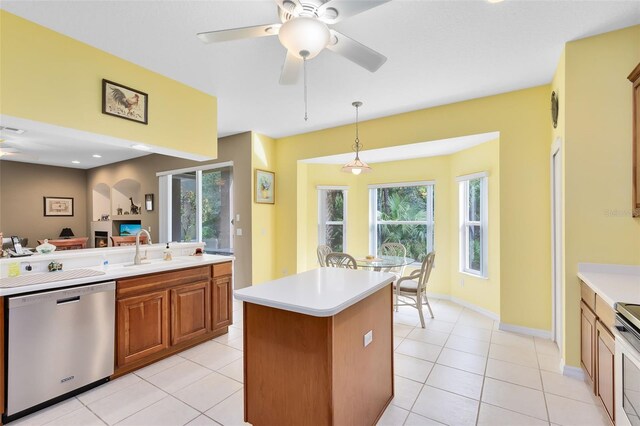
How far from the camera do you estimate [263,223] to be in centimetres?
496

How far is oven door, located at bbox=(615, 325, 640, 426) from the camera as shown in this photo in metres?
1.38

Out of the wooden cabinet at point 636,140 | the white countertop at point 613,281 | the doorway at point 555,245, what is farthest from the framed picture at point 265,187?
the wooden cabinet at point 636,140

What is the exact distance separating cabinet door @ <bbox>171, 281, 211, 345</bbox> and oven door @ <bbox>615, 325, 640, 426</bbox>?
3230mm

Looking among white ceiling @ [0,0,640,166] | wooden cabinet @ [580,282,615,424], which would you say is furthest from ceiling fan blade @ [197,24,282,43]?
wooden cabinet @ [580,282,615,424]

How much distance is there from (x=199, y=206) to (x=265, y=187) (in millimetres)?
1633

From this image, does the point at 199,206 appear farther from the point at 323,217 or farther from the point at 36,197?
the point at 36,197

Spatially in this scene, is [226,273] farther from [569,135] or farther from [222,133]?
[569,135]

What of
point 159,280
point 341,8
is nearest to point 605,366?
point 341,8

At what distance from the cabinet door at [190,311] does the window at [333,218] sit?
8.83 feet

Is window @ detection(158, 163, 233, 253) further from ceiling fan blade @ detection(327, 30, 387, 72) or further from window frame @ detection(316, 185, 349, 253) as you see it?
ceiling fan blade @ detection(327, 30, 387, 72)

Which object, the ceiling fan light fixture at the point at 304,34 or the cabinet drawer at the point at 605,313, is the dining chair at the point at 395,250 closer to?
the cabinet drawer at the point at 605,313

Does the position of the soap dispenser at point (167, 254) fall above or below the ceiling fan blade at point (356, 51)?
below

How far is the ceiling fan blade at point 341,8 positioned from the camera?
139 centimetres

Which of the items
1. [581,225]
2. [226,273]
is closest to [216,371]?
[226,273]
